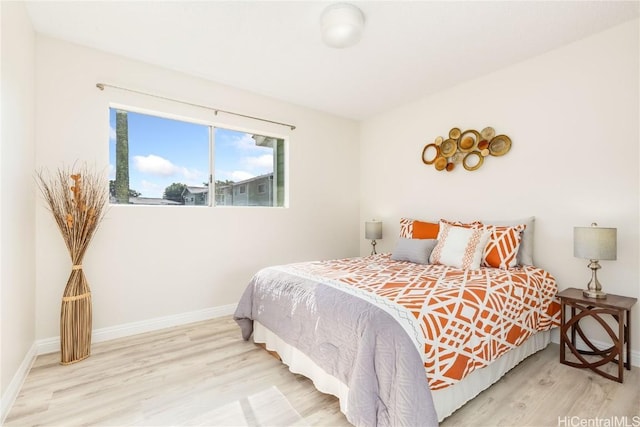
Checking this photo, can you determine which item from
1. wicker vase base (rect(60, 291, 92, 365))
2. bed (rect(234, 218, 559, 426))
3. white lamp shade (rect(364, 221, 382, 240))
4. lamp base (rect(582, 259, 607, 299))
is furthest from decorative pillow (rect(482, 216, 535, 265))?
wicker vase base (rect(60, 291, 92, 365))

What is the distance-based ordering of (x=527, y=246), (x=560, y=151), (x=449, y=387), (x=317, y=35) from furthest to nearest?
(x=527, y=246) < (x=560, y=151) < (x=317, y=35) < (x=449, y=387)

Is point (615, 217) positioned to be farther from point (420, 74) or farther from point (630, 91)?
point (420, 74)

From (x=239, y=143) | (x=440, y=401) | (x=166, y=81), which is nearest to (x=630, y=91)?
(x=440, y=401)

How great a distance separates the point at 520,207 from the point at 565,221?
1.19 feet

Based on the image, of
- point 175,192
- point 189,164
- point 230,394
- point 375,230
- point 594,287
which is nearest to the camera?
point 230,394

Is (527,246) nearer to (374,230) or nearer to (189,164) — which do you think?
(374,230)

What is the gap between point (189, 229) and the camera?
3.08m

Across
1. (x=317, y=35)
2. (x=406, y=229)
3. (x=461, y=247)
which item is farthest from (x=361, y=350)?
(x=317, y=35)

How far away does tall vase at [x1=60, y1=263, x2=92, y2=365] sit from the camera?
7.16 ft

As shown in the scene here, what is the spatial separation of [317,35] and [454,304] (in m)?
2.18

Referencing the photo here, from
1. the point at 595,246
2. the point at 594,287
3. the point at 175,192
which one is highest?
the point at 175,192

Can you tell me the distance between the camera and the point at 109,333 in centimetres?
262

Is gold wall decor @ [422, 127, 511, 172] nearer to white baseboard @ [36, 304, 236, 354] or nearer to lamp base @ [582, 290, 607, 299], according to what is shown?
lamp base @ [582, 290, 607, 299]

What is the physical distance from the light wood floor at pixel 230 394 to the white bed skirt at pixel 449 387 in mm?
57
